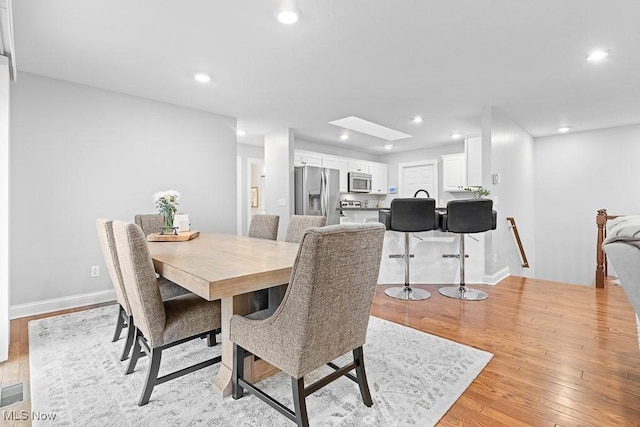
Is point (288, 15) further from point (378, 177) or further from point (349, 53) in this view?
point (378, 177)

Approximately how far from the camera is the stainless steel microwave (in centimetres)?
656

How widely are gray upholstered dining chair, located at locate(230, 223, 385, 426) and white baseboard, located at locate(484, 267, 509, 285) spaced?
318 cm

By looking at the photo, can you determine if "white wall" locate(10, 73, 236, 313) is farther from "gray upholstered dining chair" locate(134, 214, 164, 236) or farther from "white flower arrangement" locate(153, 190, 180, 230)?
"white flower arrangement" locate(153, 190, 180, 230)

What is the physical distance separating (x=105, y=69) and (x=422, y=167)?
5.89 m

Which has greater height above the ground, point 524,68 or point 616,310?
point 524,68

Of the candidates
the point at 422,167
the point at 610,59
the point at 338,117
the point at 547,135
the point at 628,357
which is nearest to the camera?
the point at 628,357

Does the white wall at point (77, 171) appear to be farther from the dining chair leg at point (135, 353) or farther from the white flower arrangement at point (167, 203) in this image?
the dining chair leg at point (135, 353)

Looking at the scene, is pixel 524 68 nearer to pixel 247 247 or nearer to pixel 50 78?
pixel 247 247

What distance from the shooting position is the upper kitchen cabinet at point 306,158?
5.67m

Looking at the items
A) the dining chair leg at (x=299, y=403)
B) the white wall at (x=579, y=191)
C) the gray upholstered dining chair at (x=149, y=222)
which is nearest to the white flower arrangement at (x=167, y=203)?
the gray upholstered dining chair at (x=149, y=222)

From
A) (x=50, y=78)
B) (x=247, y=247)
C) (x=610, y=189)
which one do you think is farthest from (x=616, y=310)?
(x=50, y=78)

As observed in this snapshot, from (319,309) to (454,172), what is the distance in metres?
5.75

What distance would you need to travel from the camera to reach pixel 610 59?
9.09 ft

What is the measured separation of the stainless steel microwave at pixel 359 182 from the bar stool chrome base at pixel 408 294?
3213 mm
